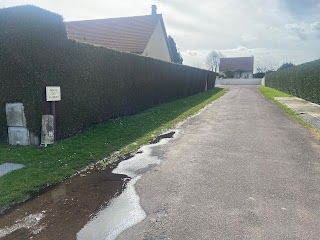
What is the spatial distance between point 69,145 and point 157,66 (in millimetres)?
9579

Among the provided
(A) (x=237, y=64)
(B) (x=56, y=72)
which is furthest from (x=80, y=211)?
(A) (x=237, y=64)

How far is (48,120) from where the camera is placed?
705cm

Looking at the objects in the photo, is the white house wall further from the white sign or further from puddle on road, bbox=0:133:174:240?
puddle on road, bbox=0:133:174:240

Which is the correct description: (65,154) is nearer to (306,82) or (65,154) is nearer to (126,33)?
(306,82)

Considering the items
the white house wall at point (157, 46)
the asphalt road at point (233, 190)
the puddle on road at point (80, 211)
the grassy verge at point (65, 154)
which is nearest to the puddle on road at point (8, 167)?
the grassy verge at point (65, 154)

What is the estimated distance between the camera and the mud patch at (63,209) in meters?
3.27

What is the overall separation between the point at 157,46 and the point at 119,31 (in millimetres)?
4315

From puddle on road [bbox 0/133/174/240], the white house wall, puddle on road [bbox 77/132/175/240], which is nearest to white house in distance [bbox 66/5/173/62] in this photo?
the white house wall

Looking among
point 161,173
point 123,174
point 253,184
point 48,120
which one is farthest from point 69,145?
point 253,184

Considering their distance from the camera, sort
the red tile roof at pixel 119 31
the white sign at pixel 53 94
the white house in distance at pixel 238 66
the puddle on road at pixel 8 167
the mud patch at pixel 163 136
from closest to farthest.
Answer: the puddle on road at pixel 8 167 → the white sign at pixel 53 94 → the mud patch at pixel 163 136 → the red tile roof at pixel 119 31 → the white house in distance at pixel 238 66

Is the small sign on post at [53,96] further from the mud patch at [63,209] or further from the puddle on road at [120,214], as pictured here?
the mud patch at [63,209]

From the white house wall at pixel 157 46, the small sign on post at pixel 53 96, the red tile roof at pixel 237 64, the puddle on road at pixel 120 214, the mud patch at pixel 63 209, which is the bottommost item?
the mud patch at pixel 63 209

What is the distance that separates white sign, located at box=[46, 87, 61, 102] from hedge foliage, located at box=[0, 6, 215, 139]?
215mm

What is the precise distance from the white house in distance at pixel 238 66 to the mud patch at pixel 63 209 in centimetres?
8127
